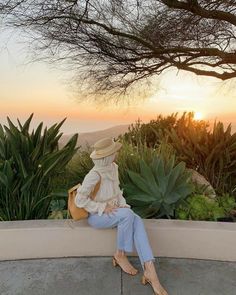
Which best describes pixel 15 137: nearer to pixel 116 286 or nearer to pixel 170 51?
pixel 116 286

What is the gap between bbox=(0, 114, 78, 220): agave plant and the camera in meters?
4.66

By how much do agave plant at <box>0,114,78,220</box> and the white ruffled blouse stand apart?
1049 millimetres

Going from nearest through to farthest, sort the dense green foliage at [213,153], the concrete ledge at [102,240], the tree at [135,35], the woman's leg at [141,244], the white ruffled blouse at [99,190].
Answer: the woman's leg at [141,244], the white ruffled blouse at [99,190], the concrete ledge at [102,240], the dense green foliage at [213,153], the tree at [135,35]

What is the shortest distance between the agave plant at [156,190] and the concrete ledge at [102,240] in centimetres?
40

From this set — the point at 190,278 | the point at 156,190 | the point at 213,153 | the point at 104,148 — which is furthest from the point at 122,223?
the point at 213,153

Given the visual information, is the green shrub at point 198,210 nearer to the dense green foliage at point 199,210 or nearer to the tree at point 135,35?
the dense green foliage at point 199,210

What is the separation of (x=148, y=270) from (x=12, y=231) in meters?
1.30

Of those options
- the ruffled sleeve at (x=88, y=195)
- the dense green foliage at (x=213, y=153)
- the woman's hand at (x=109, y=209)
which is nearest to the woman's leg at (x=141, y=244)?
the woman's hand at (x=109, y=209)

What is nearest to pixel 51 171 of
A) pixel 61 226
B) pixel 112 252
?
pixel 61 226

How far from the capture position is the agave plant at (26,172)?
4.66 m

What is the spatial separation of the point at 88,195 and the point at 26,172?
3.81 feet

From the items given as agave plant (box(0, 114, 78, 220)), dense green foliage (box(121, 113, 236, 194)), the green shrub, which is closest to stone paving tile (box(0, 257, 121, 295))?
agave plant (box(0, 114, 78, 220))

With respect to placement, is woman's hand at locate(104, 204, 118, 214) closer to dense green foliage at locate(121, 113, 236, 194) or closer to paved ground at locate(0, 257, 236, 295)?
paved ground at locate(0, 257, 236, 295)

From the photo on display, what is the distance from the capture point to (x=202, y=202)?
15.5ft
